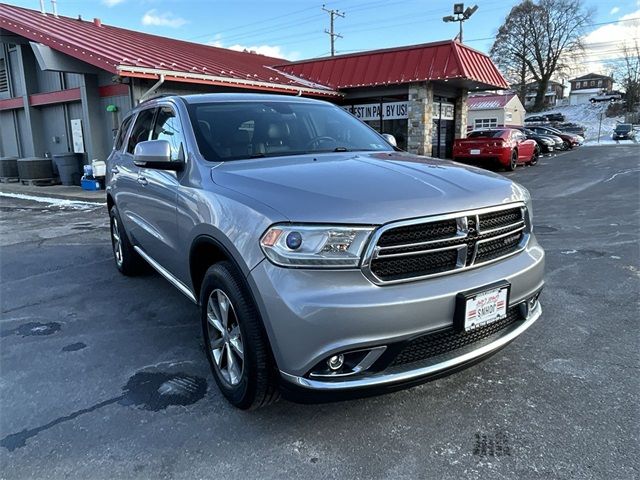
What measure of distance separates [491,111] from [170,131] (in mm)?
47838

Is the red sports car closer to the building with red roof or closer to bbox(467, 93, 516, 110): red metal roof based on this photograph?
the building with red roof

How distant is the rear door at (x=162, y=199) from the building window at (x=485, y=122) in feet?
154

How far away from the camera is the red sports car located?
17.5 metres

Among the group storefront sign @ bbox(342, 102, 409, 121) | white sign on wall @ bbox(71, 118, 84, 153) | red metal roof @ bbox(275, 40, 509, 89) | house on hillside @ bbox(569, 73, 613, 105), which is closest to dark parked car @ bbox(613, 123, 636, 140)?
red metal roof @ bbox(275, 40, 509, 89)

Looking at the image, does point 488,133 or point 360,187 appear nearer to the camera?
point 360,187

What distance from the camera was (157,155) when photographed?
10.5 feet

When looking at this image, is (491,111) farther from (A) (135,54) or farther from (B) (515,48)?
(A) (135,54)

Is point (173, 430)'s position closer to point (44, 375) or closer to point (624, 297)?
point (44, 375)

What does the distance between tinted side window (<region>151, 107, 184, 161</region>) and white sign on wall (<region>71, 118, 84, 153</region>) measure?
12155 millimetres

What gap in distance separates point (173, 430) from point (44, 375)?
1.26 metres

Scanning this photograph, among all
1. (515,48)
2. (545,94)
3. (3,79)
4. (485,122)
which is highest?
(515,48)

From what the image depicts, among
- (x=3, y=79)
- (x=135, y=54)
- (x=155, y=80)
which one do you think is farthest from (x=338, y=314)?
(x=3, y=79)

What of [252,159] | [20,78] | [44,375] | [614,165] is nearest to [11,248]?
[44,375]

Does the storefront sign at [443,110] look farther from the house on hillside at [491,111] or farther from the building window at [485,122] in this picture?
the building window at [485,122]
